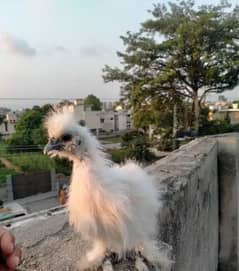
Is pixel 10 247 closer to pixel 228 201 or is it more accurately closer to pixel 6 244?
pixel 6 244

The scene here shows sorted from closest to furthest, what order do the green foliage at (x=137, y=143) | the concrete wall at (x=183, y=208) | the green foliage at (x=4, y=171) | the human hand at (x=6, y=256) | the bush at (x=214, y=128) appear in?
the human hand at (x=6, y=256) → the concrete wall at (x=183, y=208) → the green foliage at (x=137, y=143) → the green foliage at (x=4, y=171) → the bush at (x=214, y=128)

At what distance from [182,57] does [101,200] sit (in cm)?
1139

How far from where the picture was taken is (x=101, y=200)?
0.73 meters

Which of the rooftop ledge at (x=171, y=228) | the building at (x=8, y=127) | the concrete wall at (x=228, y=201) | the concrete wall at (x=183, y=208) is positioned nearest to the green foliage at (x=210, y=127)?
the building at (x=8, y=127)

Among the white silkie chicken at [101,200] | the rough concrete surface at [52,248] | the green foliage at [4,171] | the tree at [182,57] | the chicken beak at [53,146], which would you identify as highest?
the tree at [182,57]

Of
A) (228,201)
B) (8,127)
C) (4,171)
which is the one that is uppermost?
(8,127)

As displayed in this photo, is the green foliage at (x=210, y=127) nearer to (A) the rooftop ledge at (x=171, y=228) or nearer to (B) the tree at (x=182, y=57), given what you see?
(B) the tree at (x=182, y=57)

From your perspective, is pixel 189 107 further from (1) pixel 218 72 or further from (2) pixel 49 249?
(2) pixel 49 249

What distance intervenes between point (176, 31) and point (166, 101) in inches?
107

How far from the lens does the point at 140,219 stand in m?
0.80

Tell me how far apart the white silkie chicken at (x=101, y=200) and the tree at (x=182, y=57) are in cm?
1066

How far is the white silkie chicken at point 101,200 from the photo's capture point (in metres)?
0.74

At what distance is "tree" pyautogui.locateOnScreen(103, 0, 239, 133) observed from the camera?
34.9 ft

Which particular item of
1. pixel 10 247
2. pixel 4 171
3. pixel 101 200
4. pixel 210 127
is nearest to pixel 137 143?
pixel 210 127
